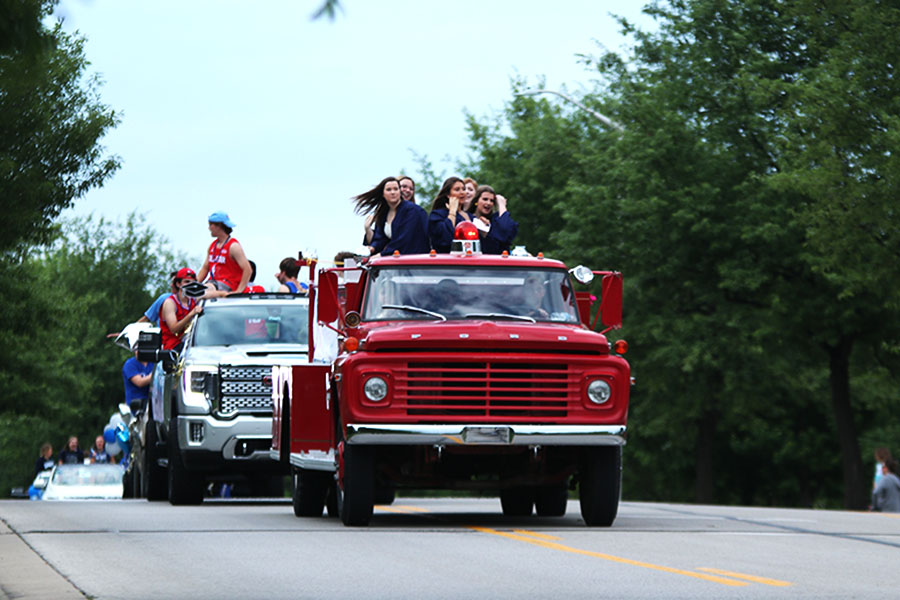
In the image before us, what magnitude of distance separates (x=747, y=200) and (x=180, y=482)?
16858 millimetres

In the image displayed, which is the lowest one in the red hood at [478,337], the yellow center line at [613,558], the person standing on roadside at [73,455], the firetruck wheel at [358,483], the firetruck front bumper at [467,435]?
the person standing on roadside at [73,455]

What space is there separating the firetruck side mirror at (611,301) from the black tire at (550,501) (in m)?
2.34

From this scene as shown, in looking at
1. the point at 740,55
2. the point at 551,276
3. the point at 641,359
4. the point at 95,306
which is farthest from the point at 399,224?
the point at 95,306

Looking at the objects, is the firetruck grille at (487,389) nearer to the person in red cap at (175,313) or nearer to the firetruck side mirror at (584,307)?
the firetruck side mirror at (584,307)

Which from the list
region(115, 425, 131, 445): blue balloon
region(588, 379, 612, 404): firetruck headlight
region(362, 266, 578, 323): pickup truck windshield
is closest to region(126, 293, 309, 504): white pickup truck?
region(362, 266, 578, 323): pickup truck windshield

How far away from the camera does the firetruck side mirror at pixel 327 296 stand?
48.7ft

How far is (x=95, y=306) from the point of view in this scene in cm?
6419

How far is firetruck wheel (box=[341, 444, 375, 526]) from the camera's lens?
46.2 ft

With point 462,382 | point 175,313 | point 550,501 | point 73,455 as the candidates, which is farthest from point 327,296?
point 73,455

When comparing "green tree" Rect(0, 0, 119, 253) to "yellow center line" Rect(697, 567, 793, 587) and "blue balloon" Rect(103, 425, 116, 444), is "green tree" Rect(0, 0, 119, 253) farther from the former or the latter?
"yellow center line" Rect(697, 567, 793, 587)

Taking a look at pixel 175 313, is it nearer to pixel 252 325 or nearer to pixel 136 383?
pixel 252 325

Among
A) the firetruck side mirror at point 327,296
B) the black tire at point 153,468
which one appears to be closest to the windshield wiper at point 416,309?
the firetruck side mirror at point 327,296

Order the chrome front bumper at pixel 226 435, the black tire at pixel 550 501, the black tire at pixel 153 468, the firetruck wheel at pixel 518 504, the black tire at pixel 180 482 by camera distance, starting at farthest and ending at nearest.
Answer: the black tire at pixel 153 468 → the black tire at pixel 180 482 → the chrome front bumper at pixel 226 435 → the firetruck wheel at pixel 518 504 → the black tire at pixel 550 501

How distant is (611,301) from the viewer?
14641mm
